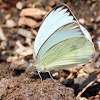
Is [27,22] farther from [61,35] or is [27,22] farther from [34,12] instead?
[61,35]

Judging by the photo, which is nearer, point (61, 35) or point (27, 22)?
point (61, 35)

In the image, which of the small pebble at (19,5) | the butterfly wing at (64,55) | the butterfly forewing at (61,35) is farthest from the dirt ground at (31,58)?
the butterfly forewing at (61,35)

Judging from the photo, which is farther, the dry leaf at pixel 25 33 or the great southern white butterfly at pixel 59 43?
the dry leaf at pixel 25 33

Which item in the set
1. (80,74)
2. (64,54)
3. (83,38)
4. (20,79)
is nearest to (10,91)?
(20,79)

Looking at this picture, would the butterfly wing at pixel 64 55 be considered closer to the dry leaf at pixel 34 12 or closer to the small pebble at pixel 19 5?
the dry leaf at pixel 34 12

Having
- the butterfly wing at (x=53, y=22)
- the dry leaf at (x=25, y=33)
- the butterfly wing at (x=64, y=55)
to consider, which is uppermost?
the dry leaf at (x=25, y=33)

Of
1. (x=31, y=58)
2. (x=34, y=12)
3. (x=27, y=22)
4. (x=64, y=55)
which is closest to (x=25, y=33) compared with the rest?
(x=27, y=22)

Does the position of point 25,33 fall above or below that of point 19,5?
below

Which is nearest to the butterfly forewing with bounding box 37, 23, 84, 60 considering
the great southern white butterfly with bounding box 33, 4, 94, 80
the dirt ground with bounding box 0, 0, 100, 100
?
the great southern white butterfly with bounding box 33, 4, 94, 80
